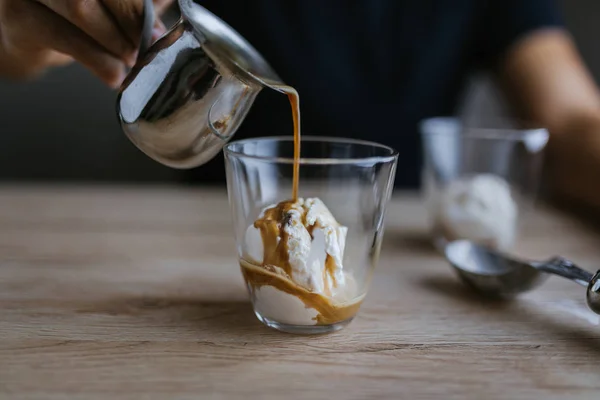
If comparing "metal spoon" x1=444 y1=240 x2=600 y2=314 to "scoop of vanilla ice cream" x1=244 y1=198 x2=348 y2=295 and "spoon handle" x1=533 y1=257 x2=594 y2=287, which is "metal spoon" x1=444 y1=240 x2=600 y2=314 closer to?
"spoon handle" x1=533 y1=257 x2=594 y2=287

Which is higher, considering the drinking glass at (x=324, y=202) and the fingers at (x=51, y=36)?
the fingers at (x=51, y=36)

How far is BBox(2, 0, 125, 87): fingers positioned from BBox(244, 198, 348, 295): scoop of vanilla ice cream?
0.25 metres

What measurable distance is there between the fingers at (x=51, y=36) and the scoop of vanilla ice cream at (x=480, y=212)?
0.42 metres

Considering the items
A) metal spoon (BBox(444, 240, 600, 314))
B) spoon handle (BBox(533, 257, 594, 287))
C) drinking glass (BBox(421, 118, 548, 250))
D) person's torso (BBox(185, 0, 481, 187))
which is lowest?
metal spoon (BBox(444, 240, 600, 314))

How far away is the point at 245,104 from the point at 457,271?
28 centimetres

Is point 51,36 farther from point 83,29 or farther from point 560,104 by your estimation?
point 560,104

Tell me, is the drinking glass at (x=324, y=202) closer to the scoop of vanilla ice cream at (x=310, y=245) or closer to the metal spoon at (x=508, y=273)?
the scoop of vanilla ice cream at (x=310, y=245)

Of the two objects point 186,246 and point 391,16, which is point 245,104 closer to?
point 186,246

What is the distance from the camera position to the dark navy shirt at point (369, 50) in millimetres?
1239

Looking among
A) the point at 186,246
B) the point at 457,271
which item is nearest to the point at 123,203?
the point at 186,246

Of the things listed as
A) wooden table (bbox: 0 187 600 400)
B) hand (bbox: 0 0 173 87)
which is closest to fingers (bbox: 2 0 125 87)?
hand (bbox: 0 0 173 87)

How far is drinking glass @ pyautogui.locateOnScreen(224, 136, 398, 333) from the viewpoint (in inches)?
19.6

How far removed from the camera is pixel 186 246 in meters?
0.74

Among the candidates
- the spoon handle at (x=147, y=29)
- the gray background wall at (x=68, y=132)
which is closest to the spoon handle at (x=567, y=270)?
the spoon handle at (x=147, y=29)
